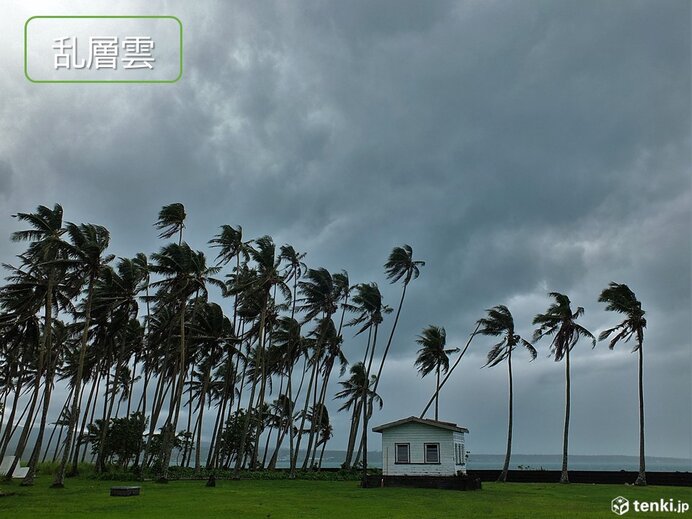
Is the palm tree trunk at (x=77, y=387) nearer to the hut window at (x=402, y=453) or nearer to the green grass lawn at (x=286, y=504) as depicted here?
the green grass lawn at (x=286, y=504)

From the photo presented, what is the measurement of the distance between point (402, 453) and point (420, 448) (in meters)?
1.23

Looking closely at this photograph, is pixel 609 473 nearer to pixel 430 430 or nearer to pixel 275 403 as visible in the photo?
pixel 430 430

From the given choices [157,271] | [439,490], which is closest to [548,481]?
[439,490]

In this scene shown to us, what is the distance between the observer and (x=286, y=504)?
23578 millimetres

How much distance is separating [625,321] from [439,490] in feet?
71.4

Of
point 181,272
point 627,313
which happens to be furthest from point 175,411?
point 627,313

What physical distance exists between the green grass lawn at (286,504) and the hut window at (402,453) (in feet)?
15.6

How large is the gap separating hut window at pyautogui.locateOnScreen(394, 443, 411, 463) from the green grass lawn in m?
4.77

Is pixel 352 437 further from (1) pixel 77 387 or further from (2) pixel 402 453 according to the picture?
(1) pixel 77 387

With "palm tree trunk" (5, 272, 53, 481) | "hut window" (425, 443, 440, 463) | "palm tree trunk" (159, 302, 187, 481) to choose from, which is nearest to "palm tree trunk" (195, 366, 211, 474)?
"palm tree trunk" (159, 302, 187, 481)

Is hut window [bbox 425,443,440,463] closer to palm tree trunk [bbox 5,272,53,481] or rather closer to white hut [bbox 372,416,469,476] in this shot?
white hut [bbox 372,416,469,476]

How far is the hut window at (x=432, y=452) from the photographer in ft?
118

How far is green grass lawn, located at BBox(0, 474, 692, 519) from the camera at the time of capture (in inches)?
783

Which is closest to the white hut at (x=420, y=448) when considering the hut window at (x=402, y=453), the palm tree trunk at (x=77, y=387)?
the hut window at (x=402, y=453)
